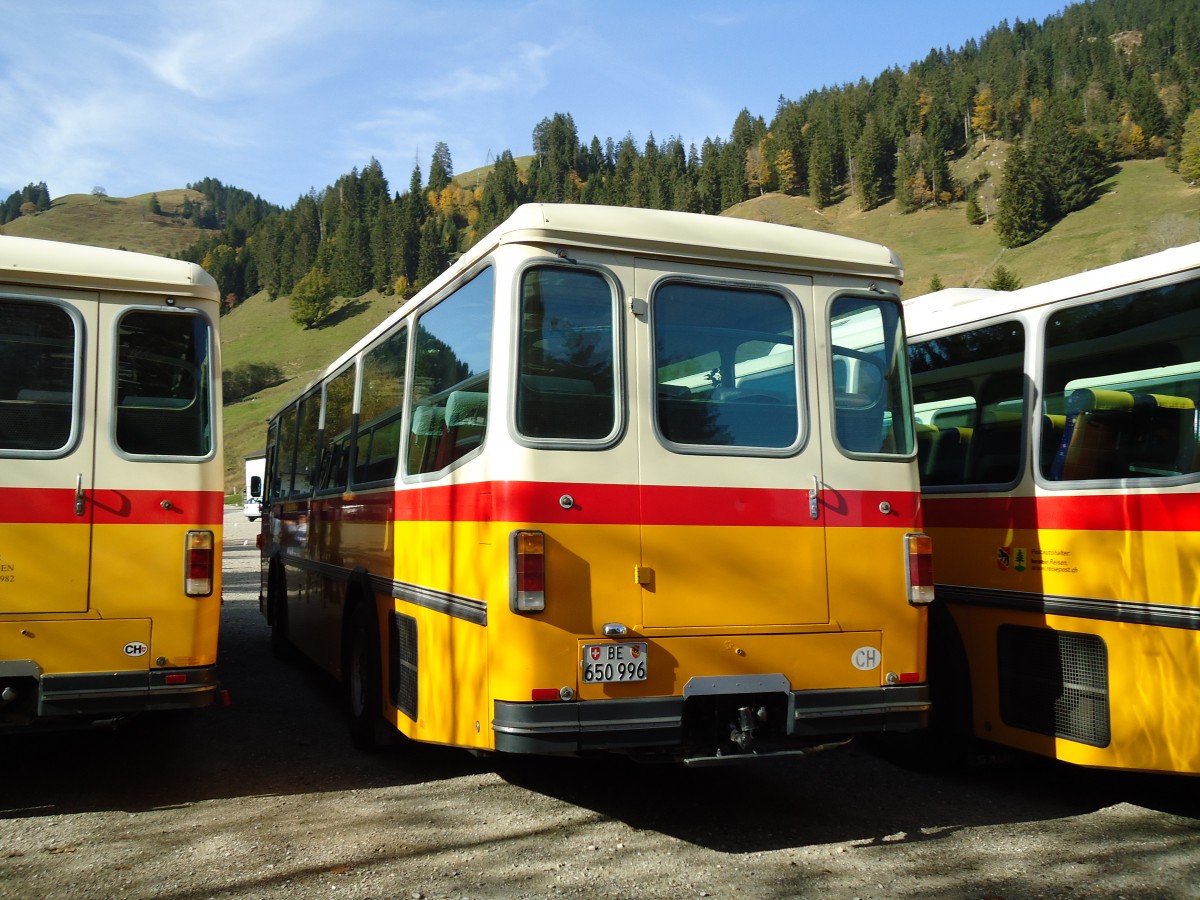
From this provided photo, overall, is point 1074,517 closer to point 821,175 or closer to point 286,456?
point 286,456

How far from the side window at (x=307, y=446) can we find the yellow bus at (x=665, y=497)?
12.7ft

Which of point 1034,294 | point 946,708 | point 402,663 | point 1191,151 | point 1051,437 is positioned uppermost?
point 1191,151

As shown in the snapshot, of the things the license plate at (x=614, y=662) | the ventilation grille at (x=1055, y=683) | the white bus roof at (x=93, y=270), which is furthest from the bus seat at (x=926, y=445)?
the white bus roof at (x=93, y=270)

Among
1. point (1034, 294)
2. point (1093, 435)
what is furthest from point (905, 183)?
point (1093, 435)

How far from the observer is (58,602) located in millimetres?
5770

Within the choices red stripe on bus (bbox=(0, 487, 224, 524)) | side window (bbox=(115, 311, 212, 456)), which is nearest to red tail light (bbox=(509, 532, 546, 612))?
red stripe on bus (bbox=(0, 487, 224, 524))

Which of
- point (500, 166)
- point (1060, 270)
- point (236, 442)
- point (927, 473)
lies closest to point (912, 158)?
point (1060, 270)

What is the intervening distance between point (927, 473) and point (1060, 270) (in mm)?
84863

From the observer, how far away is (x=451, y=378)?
591 cm

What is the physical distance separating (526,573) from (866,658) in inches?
74.4

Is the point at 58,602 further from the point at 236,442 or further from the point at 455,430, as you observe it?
the point at 236,442

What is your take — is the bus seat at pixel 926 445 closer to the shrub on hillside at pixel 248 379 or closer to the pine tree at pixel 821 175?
the shrub on hillside at pixel 248 379

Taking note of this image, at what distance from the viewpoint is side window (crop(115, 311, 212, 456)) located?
6.11m

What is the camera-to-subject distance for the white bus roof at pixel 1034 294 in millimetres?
5582
